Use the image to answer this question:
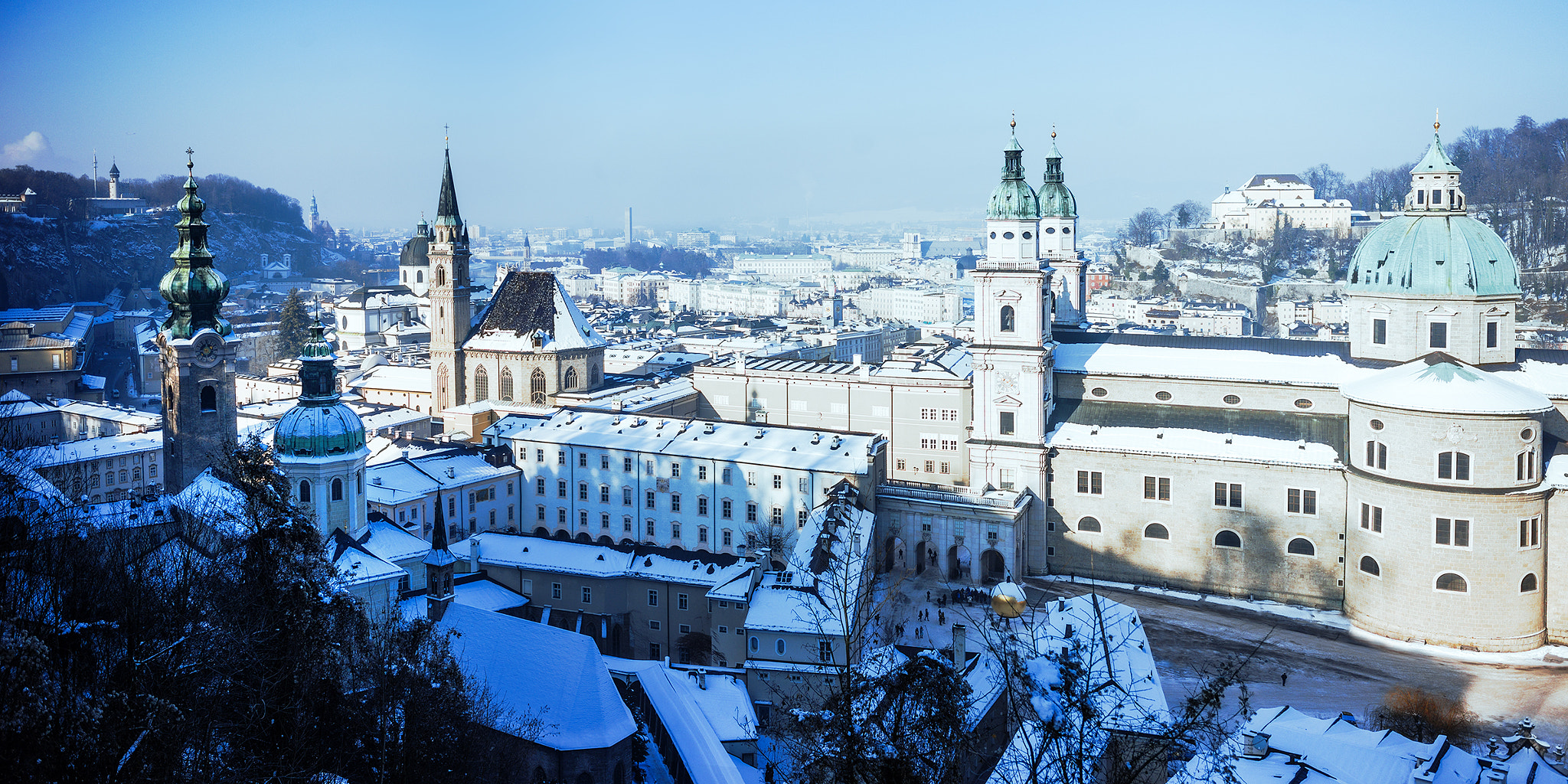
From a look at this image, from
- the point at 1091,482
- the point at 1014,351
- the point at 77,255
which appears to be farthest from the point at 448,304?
the point at 77,255

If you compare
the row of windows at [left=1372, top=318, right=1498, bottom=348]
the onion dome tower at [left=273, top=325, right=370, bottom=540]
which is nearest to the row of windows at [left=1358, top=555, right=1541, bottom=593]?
the row of windows at [left=1372, top=318, right=1498, bottom=348]

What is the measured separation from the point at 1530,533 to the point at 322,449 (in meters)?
38.5

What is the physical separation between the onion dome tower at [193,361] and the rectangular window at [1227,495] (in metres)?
35.8

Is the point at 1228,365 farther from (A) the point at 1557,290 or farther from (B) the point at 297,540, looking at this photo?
(A) the point at 1557,290

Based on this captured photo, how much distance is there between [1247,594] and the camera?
4628cm

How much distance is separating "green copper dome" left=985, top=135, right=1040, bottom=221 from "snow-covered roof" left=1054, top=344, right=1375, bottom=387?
658 centimetres

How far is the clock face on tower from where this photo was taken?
42.8m

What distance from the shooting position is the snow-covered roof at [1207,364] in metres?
47.6

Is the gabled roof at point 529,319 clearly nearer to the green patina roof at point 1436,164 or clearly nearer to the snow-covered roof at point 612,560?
the snow-covered roof at point 612,560

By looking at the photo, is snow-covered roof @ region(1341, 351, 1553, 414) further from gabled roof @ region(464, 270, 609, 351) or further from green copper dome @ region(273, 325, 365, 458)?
gabled roof @ region(464, 270, 609, 351)

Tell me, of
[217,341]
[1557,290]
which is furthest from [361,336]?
[1557,290]

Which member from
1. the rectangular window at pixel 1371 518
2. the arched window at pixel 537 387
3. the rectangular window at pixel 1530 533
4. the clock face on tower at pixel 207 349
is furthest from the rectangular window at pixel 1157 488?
the clock face on tower at pixel 207 349

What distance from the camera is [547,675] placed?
2945 centimetres

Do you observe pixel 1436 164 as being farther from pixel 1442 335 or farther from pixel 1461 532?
pixel 1461 532
